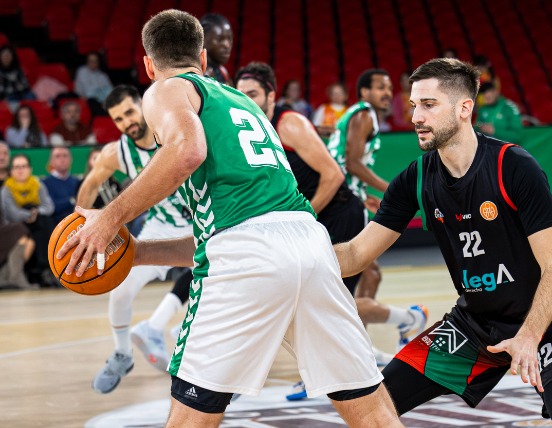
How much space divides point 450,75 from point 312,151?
2.28m

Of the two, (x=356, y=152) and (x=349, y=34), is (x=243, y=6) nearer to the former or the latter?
(x=349, y=34)

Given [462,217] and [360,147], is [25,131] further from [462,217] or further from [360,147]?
[462,217]

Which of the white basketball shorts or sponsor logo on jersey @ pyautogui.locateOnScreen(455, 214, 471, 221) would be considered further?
sponsor logo on jersey @ pyautogui.locateOnScreen(455, 214, 471, 221)

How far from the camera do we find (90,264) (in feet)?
11.4

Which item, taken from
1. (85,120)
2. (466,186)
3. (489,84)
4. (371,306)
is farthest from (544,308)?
(85,120)

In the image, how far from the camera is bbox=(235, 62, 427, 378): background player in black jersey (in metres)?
6.17

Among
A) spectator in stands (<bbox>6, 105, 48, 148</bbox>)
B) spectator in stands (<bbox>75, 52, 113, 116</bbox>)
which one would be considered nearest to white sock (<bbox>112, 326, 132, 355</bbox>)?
spectator in stands (<bbox>6, 105, 48, 148</bbox>)

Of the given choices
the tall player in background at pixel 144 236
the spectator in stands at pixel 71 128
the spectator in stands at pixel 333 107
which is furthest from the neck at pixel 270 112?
the spectator in stands at pixel 333 107

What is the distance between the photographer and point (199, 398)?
338 centimetres

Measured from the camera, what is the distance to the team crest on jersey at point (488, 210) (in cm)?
390

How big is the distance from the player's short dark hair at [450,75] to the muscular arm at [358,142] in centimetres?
342

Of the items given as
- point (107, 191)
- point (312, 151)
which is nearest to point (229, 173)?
point (312, 151)

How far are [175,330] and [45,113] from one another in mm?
8073

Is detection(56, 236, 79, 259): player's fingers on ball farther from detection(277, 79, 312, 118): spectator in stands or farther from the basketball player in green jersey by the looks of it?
detection(277, 79, 312, 118): spectator in stands
